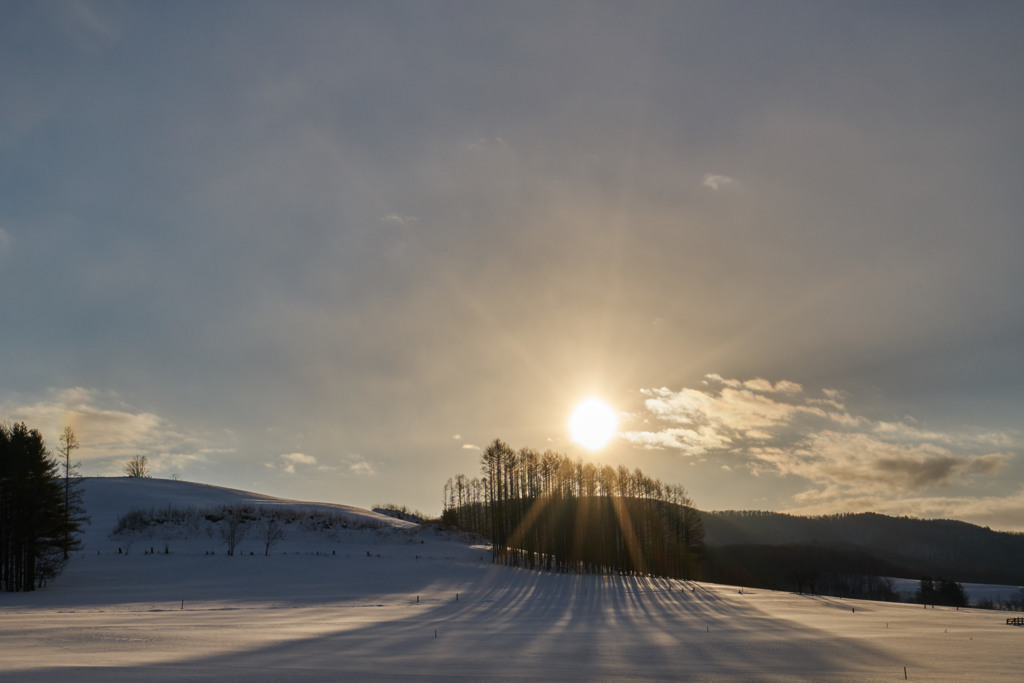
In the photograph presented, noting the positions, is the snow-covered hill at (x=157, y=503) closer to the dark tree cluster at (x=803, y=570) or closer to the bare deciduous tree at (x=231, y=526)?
the bare deciduous tree at (x=231, y=526)

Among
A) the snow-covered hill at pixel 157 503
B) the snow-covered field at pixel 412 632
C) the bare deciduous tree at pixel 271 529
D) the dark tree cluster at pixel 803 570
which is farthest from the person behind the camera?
the dark tree cluster at pixel 803 570

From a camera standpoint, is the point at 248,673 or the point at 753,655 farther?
the point at 753,655

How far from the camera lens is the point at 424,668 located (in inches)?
549

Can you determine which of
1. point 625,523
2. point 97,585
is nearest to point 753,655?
point 97,585

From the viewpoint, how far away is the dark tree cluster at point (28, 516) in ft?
128

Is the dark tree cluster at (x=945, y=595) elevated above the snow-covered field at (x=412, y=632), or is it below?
below

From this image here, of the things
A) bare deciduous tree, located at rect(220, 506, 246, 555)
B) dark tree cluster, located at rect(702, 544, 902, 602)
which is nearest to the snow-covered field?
bare deciduous tree, located at rect(220, 506, 246, 555)

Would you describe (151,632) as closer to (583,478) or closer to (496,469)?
(496,469)

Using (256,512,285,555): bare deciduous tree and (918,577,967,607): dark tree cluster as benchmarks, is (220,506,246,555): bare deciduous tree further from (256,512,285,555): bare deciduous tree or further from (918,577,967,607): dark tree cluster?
(918,577,967,607): dark tree cluster

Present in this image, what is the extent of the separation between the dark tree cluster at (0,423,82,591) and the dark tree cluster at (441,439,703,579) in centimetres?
3692

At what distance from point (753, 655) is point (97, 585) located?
4091cm

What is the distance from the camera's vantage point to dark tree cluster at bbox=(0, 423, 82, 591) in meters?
39.0

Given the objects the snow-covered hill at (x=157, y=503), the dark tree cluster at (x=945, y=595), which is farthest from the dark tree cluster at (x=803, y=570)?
the snow-covered hill at (x=157, y=503)

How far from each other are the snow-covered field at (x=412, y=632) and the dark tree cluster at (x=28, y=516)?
2.09 metres
